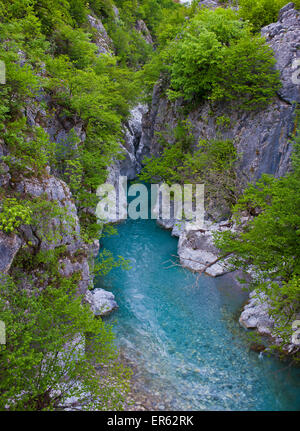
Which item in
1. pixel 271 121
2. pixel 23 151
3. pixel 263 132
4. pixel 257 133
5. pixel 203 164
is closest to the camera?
pixel 23 151

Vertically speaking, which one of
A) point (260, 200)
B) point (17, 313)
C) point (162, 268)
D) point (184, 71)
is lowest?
point (162, 268)

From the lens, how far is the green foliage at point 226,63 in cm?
1420

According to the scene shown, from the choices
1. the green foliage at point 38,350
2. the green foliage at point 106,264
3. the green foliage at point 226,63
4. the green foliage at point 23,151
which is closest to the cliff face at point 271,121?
the green foliage at point 226,63

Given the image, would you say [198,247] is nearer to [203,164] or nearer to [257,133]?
[203,164]

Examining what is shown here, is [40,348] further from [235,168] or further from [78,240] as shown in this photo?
[235,168]

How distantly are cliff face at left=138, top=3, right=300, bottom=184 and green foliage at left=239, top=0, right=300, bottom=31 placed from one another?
1.08 m

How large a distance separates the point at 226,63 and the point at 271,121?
408cm

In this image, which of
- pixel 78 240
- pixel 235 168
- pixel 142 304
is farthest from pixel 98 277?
pixel 235 168

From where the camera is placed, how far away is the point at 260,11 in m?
16.2

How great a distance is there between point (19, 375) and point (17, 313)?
1.15m

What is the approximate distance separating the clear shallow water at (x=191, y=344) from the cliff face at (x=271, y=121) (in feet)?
21.5

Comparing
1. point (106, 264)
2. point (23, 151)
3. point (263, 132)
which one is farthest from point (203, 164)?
point (23, 151)

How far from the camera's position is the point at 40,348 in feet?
19.0

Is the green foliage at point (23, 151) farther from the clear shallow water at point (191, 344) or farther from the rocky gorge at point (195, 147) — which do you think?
the clear shallow water at point (191, 344)
